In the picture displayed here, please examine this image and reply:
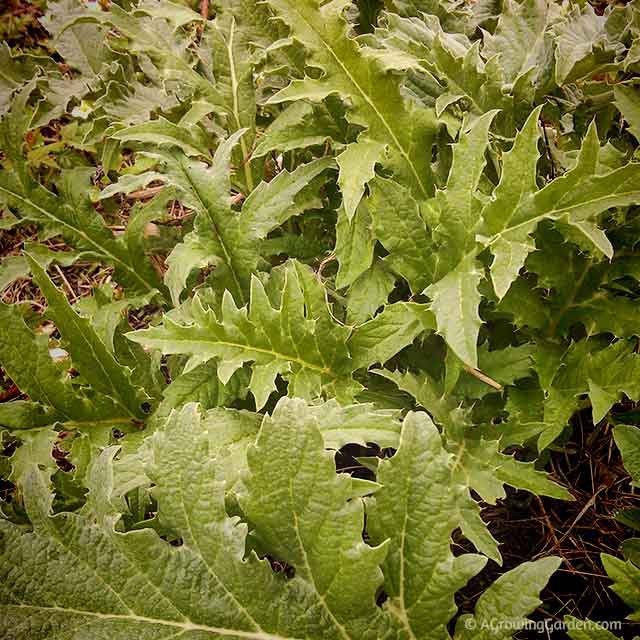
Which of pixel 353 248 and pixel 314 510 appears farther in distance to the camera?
pixel 353 248

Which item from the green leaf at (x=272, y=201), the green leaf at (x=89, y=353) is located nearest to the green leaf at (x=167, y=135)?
the green leaf at (x=272, y=201)

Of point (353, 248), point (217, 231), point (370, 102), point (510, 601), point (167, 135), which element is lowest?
point (510, 601)

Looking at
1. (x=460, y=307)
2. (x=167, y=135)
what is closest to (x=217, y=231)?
(x=167, y=135)

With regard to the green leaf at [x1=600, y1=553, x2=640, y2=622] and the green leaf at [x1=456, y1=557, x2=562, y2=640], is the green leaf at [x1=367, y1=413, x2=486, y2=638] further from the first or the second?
the green leaf at [x1=600, y1=553, x2=640, y2=622]

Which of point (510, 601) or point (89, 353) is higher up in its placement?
point (89, 353)

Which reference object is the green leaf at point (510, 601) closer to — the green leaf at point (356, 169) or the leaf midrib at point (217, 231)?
the green leaf at point (356, 169)

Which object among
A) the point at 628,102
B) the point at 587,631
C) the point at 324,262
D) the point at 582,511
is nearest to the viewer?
the point at 587,631

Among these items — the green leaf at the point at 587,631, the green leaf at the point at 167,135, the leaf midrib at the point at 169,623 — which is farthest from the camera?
the green leaf at the point at 167,135

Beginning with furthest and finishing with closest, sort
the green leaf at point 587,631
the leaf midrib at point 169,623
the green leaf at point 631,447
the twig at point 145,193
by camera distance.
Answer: the twig at point 145,193
the green leaf at point 631,447
the green leaf at point 587,631
the leaf midrib at point 169,623

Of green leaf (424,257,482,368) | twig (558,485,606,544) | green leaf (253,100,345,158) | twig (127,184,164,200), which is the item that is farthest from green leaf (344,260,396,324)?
twig (127,184,164,200)

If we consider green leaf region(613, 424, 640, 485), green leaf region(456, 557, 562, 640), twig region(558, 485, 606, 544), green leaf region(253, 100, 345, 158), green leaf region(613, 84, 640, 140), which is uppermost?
Result: green leaf region(253, 100, 345, 158)

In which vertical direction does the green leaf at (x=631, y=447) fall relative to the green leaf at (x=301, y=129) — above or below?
below

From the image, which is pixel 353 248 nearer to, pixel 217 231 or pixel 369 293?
pixel 369 293

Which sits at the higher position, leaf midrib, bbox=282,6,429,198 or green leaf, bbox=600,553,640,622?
leaf midrib, bbox=282,6,429,198
